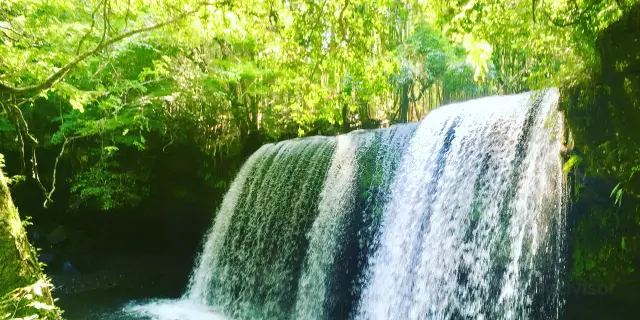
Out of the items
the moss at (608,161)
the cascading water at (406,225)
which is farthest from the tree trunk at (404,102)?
the moss at (608,161)

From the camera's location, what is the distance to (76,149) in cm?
916

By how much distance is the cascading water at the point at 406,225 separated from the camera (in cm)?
430

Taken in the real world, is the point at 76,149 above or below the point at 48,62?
below

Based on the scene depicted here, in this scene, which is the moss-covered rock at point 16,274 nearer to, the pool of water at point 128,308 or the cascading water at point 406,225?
the cascading water at point 406,225

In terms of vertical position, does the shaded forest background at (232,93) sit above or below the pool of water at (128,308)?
above

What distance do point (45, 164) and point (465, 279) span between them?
9565 mm

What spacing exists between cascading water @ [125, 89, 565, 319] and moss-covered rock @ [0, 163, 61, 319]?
13.2 feet

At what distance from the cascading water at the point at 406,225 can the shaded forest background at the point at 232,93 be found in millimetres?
500

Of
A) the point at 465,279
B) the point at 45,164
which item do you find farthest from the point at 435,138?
the point at 45,164

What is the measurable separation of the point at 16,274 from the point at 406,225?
14.6ft

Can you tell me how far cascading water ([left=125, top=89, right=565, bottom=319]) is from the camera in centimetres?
430

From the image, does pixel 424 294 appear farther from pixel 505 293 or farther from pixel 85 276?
pixel 85 276

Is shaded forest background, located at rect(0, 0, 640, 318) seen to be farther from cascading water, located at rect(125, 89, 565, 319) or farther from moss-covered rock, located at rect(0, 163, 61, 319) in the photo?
moss-covered rock, located at rect(0, 163, 61, 319)

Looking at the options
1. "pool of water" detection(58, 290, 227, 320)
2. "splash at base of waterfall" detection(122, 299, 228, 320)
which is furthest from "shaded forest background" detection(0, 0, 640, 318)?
"splash at base of waterfall" detection(122, 299, 228, 320)
